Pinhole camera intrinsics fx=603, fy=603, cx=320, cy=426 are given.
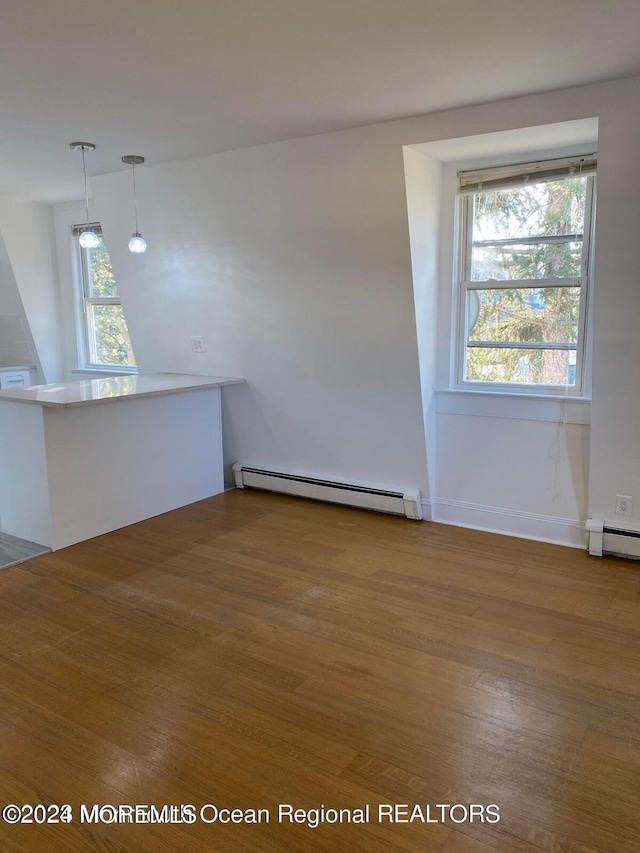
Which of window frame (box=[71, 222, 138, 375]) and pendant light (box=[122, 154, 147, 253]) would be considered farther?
window frame (box=[71, 222, 138, 375])

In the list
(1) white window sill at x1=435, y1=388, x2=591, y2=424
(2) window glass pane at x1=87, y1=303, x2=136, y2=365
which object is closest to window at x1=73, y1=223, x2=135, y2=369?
(2) window glass pane at x1=87, y1=303, x2=136, y2=365

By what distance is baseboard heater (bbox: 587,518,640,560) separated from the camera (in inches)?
127

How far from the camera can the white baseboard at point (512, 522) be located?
3.52 m

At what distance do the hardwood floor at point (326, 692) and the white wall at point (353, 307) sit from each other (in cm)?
58

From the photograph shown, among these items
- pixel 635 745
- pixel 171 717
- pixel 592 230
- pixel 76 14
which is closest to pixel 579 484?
pixel 592 230

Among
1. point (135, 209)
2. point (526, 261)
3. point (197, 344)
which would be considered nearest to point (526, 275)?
point (526, 261)

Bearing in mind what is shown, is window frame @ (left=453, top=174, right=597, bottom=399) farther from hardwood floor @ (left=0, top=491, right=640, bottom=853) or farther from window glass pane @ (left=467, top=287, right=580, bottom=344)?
hardwood floor @ (left=0, top=491, right=640, bottom=853)

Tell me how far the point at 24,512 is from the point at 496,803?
2981mm

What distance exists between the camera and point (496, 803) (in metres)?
1.68

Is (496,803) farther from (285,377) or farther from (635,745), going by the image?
(285,377)

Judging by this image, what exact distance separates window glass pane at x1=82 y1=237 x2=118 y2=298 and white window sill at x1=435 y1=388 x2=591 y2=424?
3.45m

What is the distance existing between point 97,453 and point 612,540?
300cm

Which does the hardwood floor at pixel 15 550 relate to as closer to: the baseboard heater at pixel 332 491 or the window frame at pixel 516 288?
the baseboard heater at pixel 332 491

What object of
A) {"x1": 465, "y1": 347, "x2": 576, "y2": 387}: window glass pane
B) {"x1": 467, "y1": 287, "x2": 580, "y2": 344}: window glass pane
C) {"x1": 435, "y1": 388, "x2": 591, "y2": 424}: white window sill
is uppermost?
{"x1": 467, "y1": 287, "x2": 580, "y2": 344}: window glass pane
